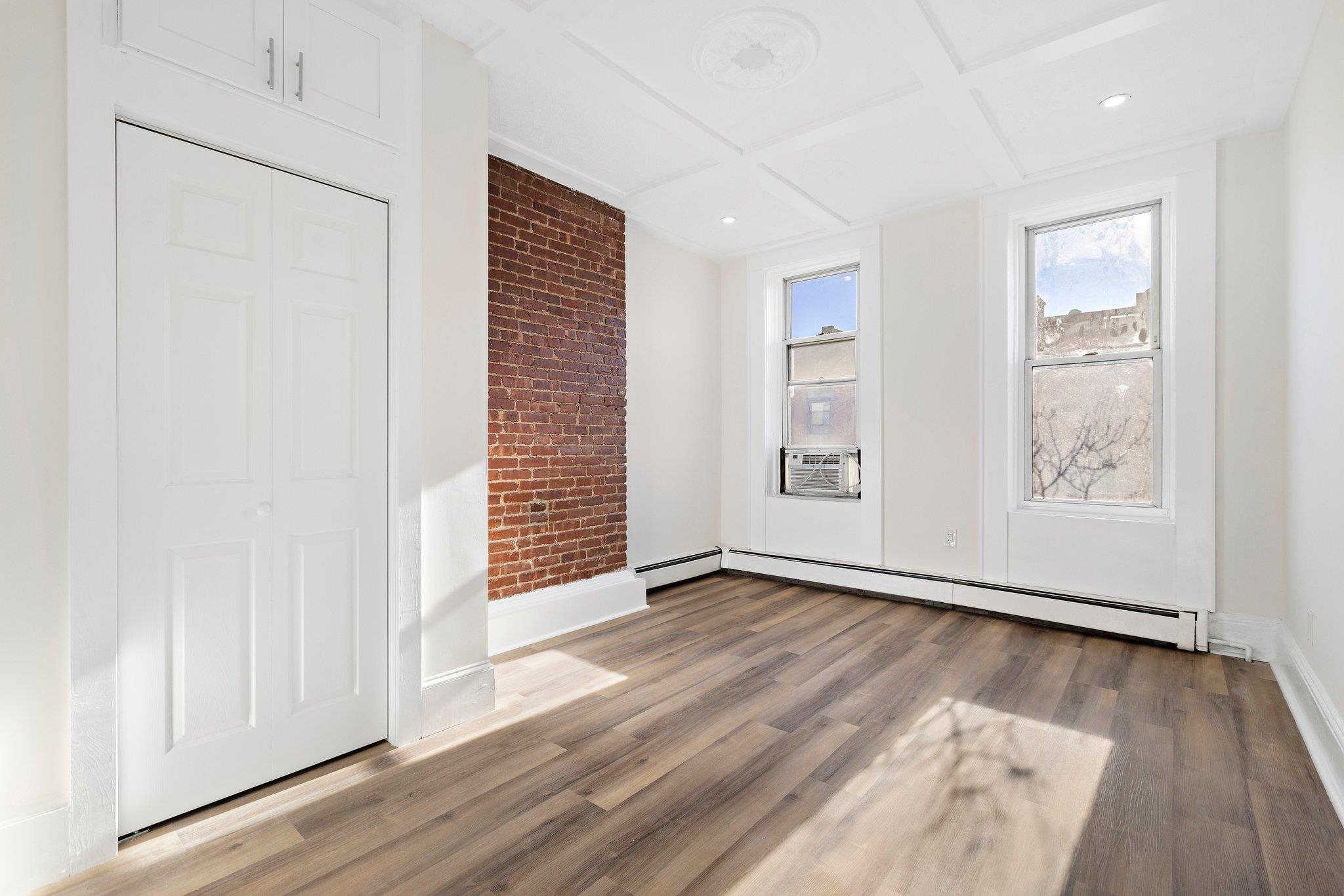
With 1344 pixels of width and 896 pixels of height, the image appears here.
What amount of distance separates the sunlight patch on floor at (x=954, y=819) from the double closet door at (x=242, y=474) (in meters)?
1.74

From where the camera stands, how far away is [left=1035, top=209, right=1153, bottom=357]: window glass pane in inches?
155

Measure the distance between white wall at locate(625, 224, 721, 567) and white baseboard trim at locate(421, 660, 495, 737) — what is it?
2.11 meters

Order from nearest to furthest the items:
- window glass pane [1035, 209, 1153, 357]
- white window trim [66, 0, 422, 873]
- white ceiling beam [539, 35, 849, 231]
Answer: white window trim [66, 0, 422, 873]
white ceiling beam [539, 35, 849, 231]
window glass pane [1035, 209, 1153, 357]

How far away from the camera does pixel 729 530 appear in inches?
231

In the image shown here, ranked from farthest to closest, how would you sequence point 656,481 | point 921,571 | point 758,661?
1. point 656,481
2. point 921,571
3. point 758,661

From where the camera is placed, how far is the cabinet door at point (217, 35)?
1896 millimetres

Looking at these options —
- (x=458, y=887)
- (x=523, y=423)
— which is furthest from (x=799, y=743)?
(x=523, y=423)

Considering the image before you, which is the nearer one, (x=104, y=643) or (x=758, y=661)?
(x=104, y=643)

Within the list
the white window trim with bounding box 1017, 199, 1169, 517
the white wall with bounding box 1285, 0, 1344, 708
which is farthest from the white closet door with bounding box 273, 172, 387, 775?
the white window trim with bounding box 1017, 199, 1169, 517

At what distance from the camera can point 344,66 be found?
235 cm

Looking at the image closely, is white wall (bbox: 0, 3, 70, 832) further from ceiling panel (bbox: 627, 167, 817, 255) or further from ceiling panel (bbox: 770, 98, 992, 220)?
ceiling panel (bbox: 770, 98, 992, 220)

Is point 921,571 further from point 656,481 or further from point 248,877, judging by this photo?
point 248,877

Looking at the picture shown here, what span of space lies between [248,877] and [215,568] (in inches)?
37.2

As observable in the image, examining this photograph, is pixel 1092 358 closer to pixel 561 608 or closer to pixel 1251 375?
pixel 1251 375
